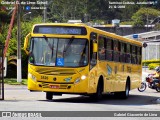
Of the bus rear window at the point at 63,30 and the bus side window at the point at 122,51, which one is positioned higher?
the bus rear window at the point at 63,30

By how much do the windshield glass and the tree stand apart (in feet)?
256

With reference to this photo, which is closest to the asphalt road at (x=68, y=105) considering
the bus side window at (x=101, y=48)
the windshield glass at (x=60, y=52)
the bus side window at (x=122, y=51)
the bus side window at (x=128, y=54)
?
the windshield glass at (x=60, y=52)

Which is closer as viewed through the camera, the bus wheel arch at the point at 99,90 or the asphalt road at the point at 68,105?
the asphalt road at the point at 68,105

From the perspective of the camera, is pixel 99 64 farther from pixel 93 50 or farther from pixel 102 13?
pixel 102 13

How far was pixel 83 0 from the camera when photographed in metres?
105

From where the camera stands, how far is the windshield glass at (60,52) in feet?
65.2

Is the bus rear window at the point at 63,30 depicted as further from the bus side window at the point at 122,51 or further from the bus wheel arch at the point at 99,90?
the bus side window at the point at 122,51

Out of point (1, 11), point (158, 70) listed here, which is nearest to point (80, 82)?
point (158, 70)

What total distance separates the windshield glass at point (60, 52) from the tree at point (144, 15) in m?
78.1

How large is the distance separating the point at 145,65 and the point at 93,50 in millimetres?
47863

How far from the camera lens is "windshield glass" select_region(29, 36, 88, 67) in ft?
65.2

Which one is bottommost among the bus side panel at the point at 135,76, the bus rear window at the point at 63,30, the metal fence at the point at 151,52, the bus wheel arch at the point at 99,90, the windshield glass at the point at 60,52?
the metal fence at the point at 151,52

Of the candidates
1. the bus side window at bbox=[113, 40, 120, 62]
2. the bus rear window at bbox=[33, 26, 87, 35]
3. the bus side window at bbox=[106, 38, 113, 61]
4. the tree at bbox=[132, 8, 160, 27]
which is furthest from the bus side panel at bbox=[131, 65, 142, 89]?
the tree at bbox=[132, 8, 160, 27]

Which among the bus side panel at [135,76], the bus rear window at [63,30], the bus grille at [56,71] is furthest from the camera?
the bus side panel at [135,76]
